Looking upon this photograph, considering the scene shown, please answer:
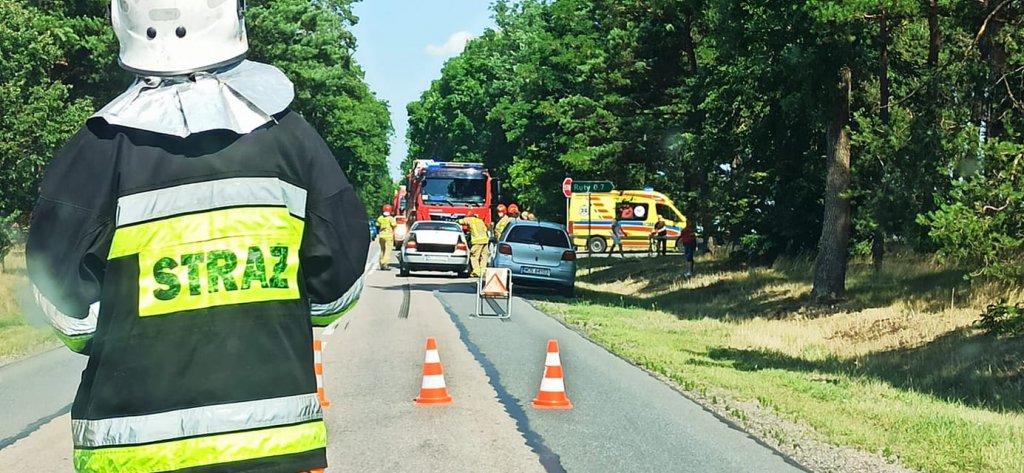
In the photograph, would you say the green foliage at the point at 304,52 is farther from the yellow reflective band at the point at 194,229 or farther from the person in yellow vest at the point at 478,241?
the yellow reflective band at the point at 194,229

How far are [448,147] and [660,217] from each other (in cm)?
4903

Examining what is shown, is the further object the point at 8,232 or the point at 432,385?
the point at 8,232

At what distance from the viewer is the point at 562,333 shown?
21.0 m

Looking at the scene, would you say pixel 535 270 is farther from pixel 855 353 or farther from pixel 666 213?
pixel 666 213

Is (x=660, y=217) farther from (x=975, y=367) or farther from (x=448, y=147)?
(x=448, y=147)

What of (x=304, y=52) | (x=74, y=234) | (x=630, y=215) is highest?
(x=304, y=52)

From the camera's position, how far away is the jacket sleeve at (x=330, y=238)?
3.45 metres

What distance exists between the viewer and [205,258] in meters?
3.23

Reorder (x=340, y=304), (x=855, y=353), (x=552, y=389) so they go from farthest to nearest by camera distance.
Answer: (x=855, y=353) → (x=552, y=389) → (x=340, y=304)

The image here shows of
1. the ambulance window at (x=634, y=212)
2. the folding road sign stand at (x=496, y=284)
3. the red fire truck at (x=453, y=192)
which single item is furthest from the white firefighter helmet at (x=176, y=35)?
the ambulance window at (x=634, y=212)

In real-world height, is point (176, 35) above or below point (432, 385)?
above

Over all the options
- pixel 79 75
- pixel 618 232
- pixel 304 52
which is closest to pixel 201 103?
pixel 79 75

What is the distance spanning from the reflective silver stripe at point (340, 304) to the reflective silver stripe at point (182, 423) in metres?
0.34

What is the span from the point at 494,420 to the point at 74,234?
8.27m
